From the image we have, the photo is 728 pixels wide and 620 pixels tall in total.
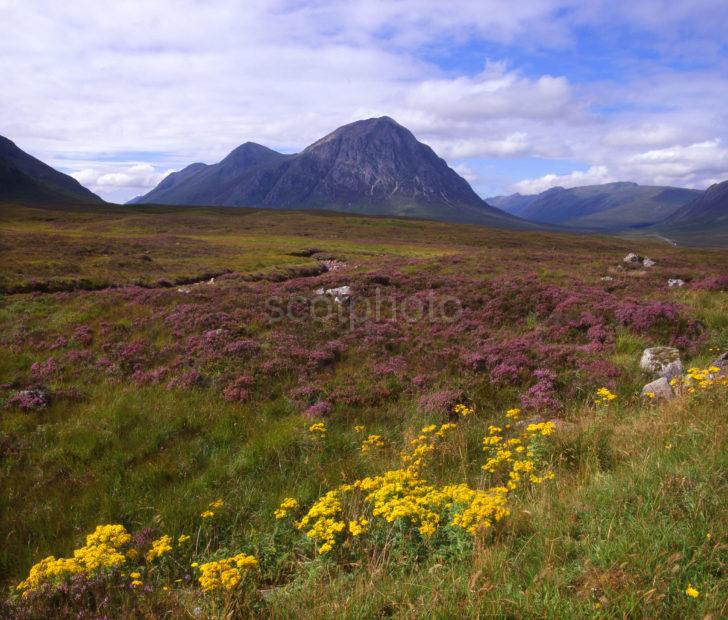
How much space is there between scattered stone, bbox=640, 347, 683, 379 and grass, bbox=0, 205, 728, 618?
1.27 feet

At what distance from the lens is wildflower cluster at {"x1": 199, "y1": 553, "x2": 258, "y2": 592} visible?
4.07 m

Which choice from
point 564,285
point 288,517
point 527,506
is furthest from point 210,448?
point 564,285

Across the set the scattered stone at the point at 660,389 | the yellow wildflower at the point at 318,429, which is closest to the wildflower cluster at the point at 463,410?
the yellow wildflower at the point at 318,429

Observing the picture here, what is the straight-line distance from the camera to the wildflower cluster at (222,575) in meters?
4.07

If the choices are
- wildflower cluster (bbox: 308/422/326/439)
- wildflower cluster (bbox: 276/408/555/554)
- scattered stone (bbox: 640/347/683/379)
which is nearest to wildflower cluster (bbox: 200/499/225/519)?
wildflower cluster (bbox: 276/408/555/554)

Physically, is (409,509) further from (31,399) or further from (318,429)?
(31,399)

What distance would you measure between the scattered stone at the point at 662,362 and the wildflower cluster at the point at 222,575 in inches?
427

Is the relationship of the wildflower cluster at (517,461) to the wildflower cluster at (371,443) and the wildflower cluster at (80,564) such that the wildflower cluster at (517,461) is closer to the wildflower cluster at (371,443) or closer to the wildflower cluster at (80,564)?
the wildflower cluster at (371,443)

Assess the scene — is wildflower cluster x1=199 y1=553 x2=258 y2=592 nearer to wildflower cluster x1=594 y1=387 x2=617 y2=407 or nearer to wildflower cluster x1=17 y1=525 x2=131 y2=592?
wildflower cluster x1=17 y1=525 x2=131 y2=592

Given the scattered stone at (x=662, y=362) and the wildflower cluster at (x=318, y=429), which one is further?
the scattered stone at (x=662, y=362)

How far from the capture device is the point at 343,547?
509 centimetres

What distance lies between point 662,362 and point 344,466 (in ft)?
31.1

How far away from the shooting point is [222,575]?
4086mm

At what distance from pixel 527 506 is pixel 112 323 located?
1603 cm
